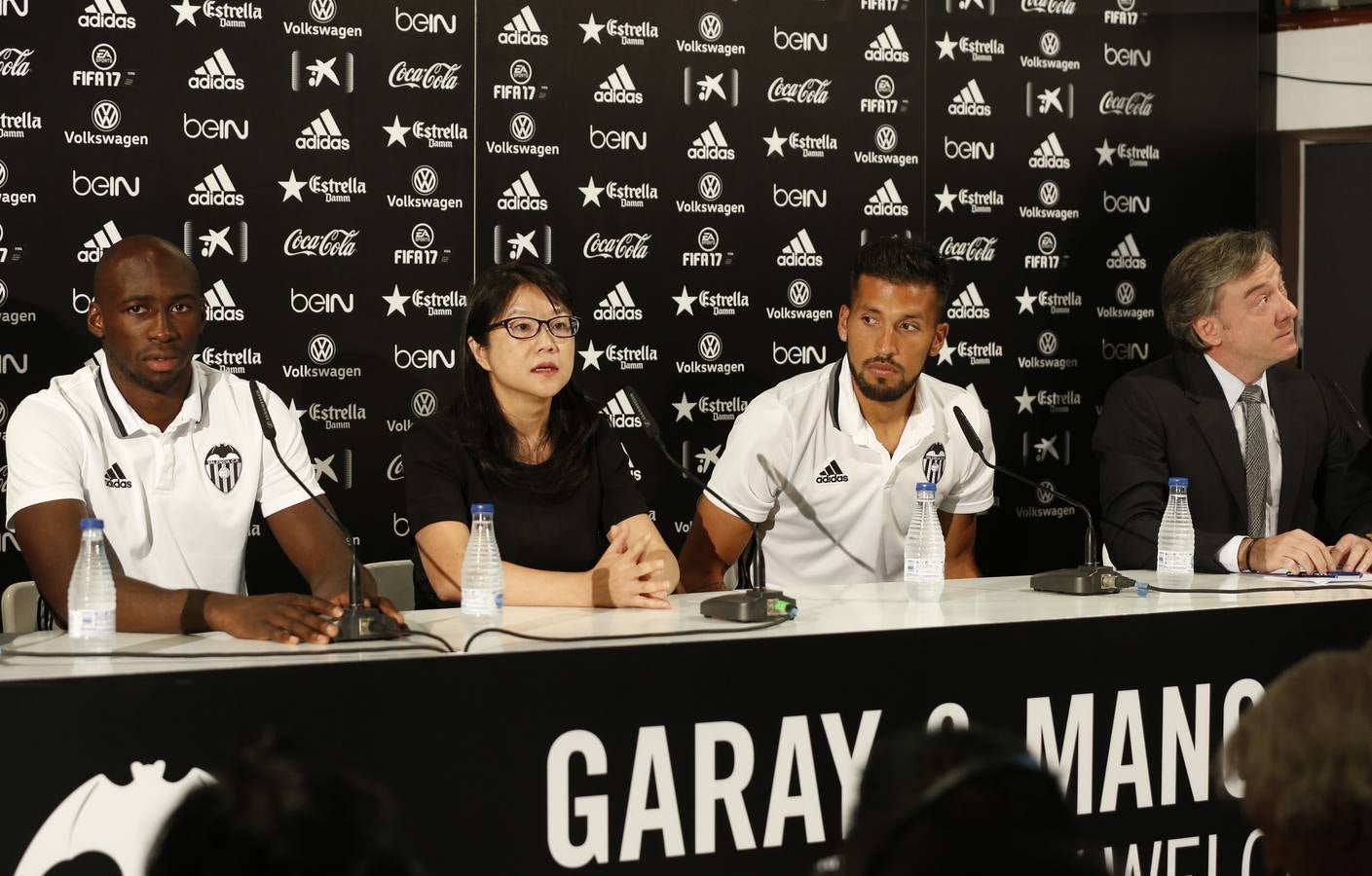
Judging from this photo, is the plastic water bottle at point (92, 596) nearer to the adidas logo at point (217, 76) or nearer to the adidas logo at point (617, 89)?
the adidas logo at point (217, 76)

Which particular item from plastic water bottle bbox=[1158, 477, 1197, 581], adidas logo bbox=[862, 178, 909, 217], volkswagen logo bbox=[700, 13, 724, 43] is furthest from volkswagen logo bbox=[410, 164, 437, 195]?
plastic water bottle bbox=[1158, 477, 1197, 581]

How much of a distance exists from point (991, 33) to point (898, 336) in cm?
177

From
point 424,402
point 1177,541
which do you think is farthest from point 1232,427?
point 424,402

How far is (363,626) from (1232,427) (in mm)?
2439

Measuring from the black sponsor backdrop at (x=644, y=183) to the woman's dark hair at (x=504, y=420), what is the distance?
1065 millimetres

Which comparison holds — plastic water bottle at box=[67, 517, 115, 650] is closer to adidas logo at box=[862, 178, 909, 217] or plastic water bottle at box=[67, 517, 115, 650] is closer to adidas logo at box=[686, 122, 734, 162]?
adidas logo at box=[686, 122, 734, 162]

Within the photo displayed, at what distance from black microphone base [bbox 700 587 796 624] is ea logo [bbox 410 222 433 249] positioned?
6.38 feet

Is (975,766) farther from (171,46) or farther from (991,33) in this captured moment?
(991,33)

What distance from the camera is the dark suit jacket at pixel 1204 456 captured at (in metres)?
3.73

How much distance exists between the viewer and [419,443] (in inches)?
125

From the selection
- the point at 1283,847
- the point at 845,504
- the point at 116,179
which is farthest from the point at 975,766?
the point at 116,179

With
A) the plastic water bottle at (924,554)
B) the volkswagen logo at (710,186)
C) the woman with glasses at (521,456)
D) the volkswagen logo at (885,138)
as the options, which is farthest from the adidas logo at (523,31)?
the plastic water bottle at (924,554)

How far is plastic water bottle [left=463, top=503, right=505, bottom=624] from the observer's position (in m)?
2.77

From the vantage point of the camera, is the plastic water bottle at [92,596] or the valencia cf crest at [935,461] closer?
the plastic water bottle at [92,596]
